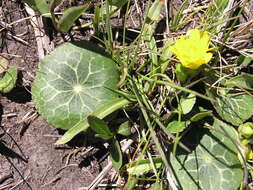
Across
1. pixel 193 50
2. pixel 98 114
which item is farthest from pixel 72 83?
pixel 193 50

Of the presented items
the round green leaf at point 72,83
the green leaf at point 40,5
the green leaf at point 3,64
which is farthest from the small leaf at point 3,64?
the green leaf at point 40,5

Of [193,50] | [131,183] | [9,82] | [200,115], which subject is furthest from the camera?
[9,82]

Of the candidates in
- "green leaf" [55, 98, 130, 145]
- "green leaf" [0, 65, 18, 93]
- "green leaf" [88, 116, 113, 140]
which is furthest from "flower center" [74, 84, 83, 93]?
"green leaf" [0, 65, 18, 93]

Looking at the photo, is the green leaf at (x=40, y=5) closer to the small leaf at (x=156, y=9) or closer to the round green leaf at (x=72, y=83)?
the round green leaf at (x=72, y=83)

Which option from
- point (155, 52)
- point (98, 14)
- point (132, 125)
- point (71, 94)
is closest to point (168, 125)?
point (132, 125)

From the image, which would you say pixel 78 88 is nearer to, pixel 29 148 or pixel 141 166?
pixel 29 148

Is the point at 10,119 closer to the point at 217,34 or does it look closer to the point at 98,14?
the point at 98,14

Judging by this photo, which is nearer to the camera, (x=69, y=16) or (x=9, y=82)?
(x=69, y=16)

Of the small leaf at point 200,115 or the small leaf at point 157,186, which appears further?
the small leaf at point 157,186
